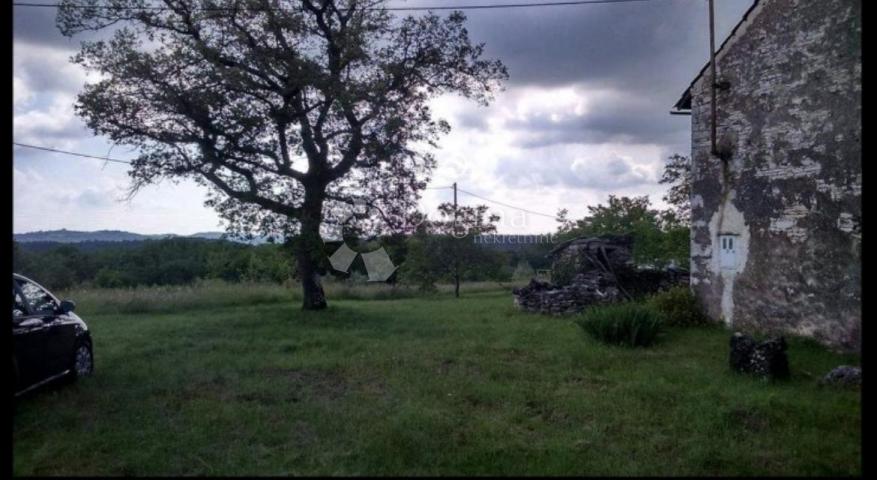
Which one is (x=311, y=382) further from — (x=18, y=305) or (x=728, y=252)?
(x=728, y=252)

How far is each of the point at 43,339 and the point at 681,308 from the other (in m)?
12.2

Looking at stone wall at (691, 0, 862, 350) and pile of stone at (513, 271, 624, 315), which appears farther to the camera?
pile of stone at (513, 271, 624, 315)

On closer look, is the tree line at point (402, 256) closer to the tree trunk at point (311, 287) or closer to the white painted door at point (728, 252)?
the tree trunk at point (311, 287)

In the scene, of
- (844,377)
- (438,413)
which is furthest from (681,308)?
(438,413)

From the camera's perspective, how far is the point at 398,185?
61.9 ft

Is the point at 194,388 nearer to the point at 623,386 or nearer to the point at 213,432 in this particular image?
the point at 213,432

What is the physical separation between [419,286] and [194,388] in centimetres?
2391

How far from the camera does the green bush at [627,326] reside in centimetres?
1170

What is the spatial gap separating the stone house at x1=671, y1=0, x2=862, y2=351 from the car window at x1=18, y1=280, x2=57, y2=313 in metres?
12.0

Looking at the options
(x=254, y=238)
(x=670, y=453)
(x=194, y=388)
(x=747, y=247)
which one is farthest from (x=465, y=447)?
(x=254, y=238)

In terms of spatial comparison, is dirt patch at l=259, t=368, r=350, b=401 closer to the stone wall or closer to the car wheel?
the car wheel

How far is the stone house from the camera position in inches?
415

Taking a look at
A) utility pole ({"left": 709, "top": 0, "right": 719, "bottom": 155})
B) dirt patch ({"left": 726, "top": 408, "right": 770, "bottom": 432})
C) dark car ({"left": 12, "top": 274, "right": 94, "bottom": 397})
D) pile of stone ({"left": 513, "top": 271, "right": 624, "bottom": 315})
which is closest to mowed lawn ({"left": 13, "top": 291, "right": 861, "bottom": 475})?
dirt patch ({"left": 726, "top": 408, "right": 770, "bottom": 432})

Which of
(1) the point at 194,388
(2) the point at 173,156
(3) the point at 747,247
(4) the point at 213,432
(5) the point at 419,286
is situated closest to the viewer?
(4) the point at 213,432
